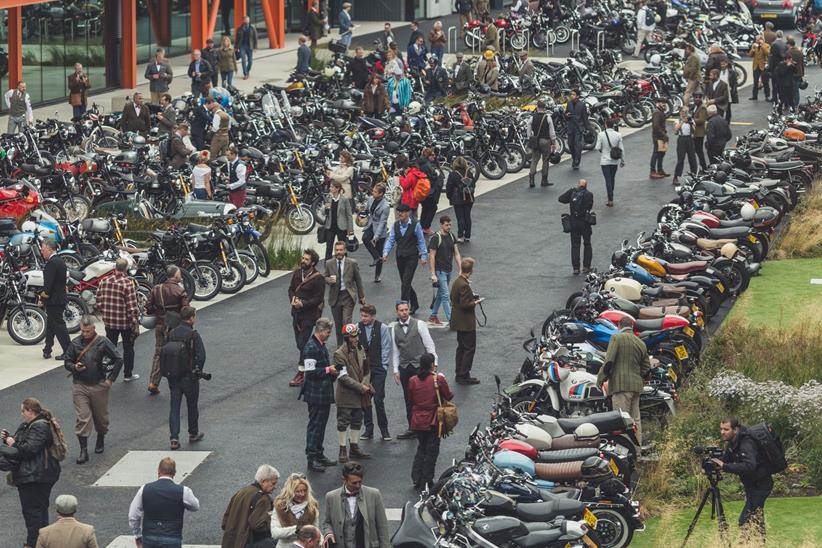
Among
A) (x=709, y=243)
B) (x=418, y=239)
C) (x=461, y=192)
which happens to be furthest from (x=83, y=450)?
(x=461, y=192)

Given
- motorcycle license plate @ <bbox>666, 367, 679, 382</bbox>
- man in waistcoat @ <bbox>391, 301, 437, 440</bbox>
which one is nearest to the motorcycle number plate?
man in waistcoat @ <bbox>391, 301, 437, 440</bbox>

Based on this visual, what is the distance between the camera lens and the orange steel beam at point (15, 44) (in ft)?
123

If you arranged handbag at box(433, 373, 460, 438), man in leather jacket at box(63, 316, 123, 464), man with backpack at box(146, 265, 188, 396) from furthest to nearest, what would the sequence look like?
man with backpack at box(146, 265, 188, 396), man in leather jacket at box(63, 316, 123, 464), handbag at box(433, 373, 460, 438)

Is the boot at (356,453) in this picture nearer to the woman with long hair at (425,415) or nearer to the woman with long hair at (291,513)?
the woman with long hair at (425,415)

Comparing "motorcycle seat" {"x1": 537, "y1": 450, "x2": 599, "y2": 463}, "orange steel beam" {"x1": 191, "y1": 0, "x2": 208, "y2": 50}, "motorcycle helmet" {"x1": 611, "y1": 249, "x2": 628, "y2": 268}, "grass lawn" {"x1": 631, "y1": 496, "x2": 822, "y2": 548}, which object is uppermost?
"orange steel beam" {"x1": 191, "y1": 0, "x2": 208, "y2": 50}

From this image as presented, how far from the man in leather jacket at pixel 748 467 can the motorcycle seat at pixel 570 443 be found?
1.37 meters

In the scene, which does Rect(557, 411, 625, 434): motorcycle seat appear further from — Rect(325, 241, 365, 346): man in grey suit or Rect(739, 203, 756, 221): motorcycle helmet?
Rect(739, 203, 756, 221): motorcycle helmet

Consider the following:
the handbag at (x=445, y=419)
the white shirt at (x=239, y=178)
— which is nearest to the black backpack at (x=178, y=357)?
the handbag at (x=445, y=419)

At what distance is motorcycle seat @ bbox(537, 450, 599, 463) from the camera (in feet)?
48.5

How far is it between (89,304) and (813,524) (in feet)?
34.6

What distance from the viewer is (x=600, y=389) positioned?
55.9 ft

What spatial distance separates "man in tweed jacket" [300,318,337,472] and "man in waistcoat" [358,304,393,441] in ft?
2.78

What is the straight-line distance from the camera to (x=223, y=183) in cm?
A: 2758

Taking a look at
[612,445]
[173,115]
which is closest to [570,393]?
[612,445]
